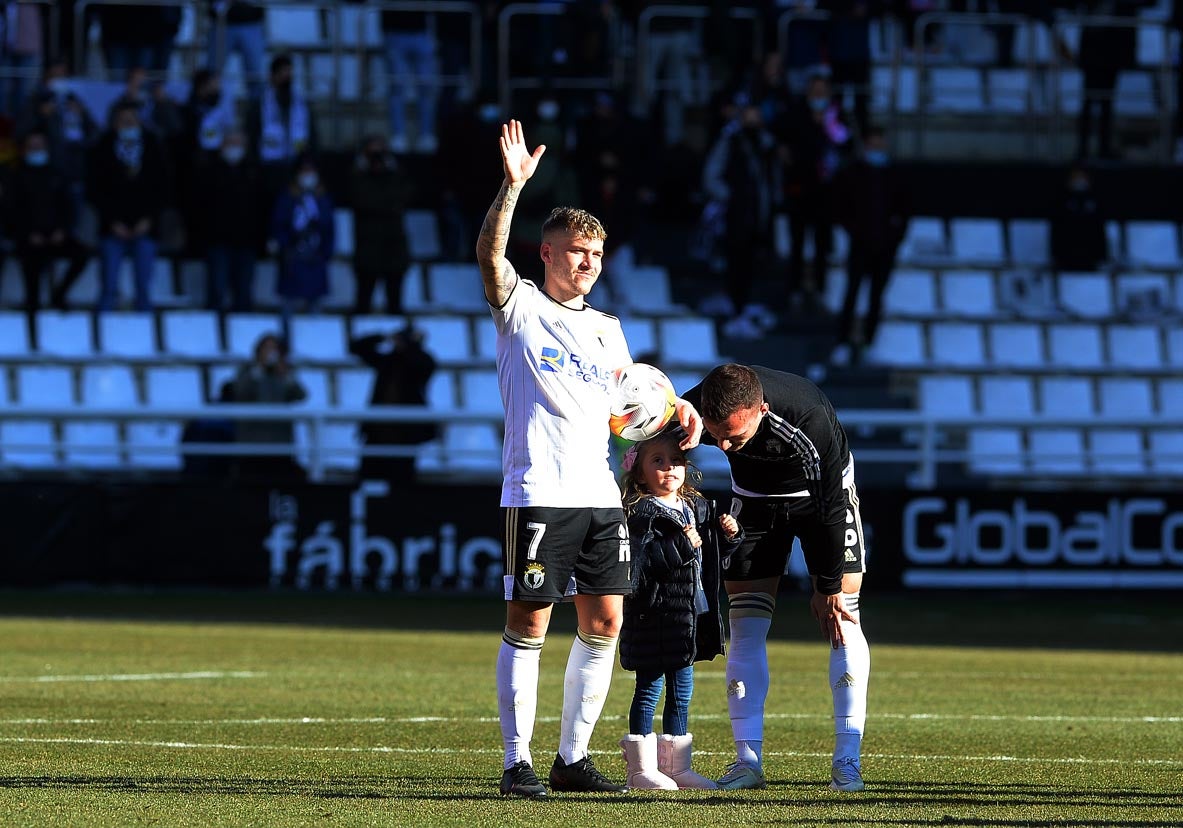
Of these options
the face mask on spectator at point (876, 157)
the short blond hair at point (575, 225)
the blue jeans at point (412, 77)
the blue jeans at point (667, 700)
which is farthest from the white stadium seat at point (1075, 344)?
the short blond hair at point (575, 225)

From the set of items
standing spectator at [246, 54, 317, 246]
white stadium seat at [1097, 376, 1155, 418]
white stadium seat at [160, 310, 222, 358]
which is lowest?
white stadium seat at [1097, 376, 1155, 418]

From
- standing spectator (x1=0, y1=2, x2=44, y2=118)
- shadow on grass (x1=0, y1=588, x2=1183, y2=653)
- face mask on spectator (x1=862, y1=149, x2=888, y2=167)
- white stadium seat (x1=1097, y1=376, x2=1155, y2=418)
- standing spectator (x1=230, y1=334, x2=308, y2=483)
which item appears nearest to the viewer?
shadow on grass (x1=0, y1=588, x2=1183, y2=653)

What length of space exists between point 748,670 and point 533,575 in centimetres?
115

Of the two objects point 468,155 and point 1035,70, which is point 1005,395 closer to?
point 1035,70

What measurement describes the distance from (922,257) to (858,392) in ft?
11.8

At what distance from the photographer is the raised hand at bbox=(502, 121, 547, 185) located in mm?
7598

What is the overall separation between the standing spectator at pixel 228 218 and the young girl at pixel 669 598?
15.4 m

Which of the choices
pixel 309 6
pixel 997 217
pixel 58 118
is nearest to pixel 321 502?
pixel 58 118

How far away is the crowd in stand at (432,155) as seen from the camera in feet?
76.3

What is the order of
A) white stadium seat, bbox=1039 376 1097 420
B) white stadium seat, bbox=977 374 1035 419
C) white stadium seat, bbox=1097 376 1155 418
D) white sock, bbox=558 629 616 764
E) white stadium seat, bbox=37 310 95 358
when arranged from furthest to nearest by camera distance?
white stadium seat, bbox=1097 376 1155 418 < white stadium seat, bbox=1039 376 1097 420 < white stadium seat, bbox=977 374 1035 419 < white stadium seat, bbox=37 310 95 358 < white sock, bbox=558 629 616 764

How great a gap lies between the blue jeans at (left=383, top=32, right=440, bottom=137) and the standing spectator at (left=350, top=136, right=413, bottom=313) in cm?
256

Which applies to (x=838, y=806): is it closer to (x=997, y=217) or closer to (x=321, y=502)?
(x=321, y=502)

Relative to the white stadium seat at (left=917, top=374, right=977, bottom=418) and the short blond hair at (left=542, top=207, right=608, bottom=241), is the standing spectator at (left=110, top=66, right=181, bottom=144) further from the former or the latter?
the short blond hair at (left=542, top=207, right=608, bottom=241)

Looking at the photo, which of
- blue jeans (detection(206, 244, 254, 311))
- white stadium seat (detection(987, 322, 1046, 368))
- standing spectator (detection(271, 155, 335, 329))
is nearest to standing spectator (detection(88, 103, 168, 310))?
blue jeans (detection(206, 244, 254, 311))
